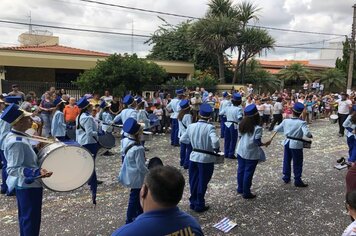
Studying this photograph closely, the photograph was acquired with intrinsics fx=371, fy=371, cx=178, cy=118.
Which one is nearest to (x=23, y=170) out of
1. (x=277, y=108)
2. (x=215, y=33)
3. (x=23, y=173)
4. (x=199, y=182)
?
(x=23, y=173)

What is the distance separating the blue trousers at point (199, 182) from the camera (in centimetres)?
628

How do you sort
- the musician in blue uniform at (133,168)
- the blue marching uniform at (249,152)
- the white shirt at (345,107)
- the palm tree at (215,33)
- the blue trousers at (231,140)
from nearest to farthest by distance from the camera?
the musician in blue uniform at (133,168), the blue marching uniform at (249,152), the blue trousers at (231,140), the white shirt at (345,107), the palm tree at (215,33)

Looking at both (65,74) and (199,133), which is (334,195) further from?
(65,74)

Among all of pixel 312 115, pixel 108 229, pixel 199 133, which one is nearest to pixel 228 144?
pixel 199 133

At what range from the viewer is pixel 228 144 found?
411 inches

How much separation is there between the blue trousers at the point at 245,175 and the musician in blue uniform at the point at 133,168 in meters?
2.41

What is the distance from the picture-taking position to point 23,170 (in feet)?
13.8

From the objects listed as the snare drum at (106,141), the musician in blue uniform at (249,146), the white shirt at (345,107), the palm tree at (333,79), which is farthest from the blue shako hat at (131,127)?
→ the palm tree at (333,79)

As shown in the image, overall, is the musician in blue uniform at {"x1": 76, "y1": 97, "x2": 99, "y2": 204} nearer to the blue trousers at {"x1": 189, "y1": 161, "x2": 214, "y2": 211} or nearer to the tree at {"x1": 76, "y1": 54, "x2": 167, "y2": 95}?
the blue trousers at {"x1": 189, "y1": 161, "x2": 214, "y2": 211}

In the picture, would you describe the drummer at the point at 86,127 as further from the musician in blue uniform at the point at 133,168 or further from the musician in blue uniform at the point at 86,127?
the musician in blue uniform at the point at 133,168

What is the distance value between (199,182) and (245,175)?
3.66ft

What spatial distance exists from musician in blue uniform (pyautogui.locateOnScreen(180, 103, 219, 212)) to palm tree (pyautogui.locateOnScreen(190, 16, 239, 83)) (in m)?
20.1

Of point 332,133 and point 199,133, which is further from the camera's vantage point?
point 332,133

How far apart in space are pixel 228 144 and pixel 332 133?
7.16 meters
